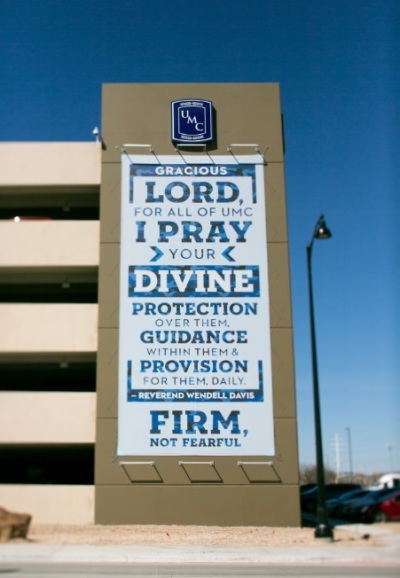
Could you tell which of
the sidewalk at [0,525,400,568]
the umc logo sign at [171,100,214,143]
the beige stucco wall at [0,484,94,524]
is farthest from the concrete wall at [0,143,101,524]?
the sidewalk at [0,525,400,568]

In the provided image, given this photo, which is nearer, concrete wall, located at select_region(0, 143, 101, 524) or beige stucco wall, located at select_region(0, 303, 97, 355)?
concrete wall, located at select_region(0, 143, 101, 524)

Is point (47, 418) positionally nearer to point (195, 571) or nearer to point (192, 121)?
point (192, 121)

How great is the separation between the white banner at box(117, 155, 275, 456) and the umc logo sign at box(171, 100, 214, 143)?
2.89 ft

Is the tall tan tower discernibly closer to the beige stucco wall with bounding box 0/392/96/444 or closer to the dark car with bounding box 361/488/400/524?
the beige stucco wall with bounding box 0/392/96/444

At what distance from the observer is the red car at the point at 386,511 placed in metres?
15.6

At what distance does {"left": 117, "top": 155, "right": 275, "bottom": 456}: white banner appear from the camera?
2347cm

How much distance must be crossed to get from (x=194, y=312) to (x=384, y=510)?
1011cm

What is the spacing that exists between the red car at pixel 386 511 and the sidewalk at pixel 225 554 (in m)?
3.11

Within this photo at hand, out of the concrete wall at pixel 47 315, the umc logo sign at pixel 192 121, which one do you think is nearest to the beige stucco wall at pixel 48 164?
the concrete wall at pixel 47 315

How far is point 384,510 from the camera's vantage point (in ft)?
53.4

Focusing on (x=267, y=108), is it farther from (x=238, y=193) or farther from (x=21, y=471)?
(x=21, y=471)

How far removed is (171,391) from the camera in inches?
929

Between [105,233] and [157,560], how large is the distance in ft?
54.1

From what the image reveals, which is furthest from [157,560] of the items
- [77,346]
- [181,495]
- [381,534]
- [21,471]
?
[21,471]
